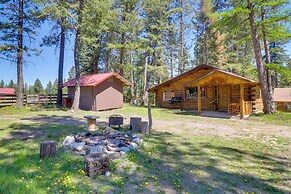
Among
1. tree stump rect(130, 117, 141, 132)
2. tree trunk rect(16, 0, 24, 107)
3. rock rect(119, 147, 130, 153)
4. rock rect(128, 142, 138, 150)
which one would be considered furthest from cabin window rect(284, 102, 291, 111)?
tree trunk rect(16, 0, 24, 107)

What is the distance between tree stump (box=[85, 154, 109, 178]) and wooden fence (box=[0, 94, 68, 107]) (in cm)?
1736

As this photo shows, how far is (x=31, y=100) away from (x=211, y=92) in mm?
17037

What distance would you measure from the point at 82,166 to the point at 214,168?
2903mm

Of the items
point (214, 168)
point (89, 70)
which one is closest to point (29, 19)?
point (89, 70)

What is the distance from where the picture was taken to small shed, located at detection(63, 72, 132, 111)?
1633cm

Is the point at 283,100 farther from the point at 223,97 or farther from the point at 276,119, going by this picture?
the point at 276,119

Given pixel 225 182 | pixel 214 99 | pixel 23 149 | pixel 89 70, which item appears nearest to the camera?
pixel 225 182

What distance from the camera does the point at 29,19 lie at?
15508mm

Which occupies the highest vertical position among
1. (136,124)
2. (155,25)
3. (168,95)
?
(155,25)

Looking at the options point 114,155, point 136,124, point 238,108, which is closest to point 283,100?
point 238,108

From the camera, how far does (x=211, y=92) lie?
53.6 ft

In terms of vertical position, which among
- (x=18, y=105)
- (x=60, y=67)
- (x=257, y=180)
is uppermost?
(x=60, y=67)

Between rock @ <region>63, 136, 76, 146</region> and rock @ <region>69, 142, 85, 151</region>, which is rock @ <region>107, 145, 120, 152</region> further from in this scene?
rock @ <region>63, 136, 76, 146</region>

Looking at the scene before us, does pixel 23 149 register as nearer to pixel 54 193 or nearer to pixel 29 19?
pixel 54 193
